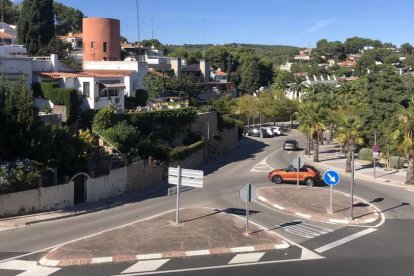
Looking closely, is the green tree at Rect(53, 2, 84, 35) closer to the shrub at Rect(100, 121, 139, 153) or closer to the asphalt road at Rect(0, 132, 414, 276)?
the shrub at Rect(100, 121, 139, 153)

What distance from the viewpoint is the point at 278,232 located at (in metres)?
20.4

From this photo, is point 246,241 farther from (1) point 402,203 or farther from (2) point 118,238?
(1) point 402,203

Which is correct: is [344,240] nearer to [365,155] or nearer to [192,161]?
[192,161]

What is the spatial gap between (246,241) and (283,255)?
1.85m

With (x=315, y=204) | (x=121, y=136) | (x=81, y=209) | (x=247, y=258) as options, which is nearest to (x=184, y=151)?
(x=121, y=136)

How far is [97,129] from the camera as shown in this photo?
34.5 m

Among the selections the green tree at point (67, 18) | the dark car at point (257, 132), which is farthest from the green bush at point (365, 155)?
the green tree at point (67, 18)

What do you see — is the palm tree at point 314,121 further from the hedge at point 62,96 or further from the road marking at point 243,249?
the road marking at point 243,249

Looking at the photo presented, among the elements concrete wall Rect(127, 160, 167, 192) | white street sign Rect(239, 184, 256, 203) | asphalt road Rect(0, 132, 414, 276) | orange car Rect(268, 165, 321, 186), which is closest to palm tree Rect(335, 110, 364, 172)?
asphalt road Rect(0, 132, 414, 276)

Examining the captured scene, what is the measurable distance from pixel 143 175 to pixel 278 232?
13.7m

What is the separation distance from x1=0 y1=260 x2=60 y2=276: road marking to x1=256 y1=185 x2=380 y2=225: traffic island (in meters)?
12.9

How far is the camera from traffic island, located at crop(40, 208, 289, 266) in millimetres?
16172

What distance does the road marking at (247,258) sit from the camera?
1594 cm

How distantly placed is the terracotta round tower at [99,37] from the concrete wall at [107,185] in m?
38.3
